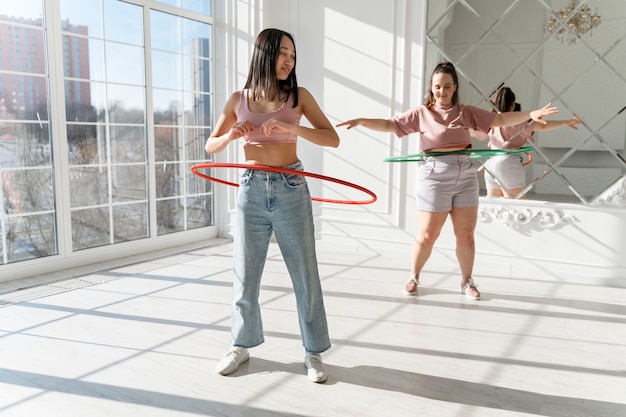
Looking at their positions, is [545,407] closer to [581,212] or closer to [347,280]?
[347,280]

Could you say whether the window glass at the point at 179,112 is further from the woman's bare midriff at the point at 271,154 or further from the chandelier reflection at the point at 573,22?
the chandelier reflection at the point at 573,22

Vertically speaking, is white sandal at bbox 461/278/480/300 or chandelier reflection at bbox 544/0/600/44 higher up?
chandelier reflection at bbox 544/0/600/44

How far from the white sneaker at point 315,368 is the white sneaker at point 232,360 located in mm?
271

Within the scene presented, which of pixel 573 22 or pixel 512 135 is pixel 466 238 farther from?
pixel 573 22

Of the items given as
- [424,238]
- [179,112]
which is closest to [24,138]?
[179,112]

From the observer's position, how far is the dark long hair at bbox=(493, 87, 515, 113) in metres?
4.07

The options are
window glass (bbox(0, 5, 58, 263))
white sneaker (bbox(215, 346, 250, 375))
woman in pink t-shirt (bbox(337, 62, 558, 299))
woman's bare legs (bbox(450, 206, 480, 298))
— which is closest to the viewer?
white sneaker (bbox(215, 346, 250, 375))

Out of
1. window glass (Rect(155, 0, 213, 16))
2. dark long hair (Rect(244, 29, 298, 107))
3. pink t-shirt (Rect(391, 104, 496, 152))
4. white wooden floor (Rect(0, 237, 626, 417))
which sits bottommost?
white wooden floor (Rect(0, 237, 626, 417))

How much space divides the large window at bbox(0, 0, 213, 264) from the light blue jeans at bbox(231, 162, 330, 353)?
2.26 m

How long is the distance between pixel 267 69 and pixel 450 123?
4.82 feet

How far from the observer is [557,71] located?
12.8 feet

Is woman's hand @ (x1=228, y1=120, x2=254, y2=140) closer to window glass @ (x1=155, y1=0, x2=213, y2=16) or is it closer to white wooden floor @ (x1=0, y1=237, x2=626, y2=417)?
white wooden floor @ (x1=0, y1=237, x2=626, y2=417)

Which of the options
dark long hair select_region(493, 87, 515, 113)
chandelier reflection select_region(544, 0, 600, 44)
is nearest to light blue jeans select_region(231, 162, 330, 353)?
dark long hair select_region(493, 87, 515, 113)

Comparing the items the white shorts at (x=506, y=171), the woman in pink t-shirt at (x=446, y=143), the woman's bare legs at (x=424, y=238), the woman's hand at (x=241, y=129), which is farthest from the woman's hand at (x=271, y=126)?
the white shorts at (x=506, y=171)
